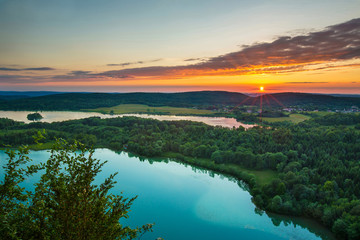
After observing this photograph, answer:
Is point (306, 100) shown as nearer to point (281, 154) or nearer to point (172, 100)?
point (172, 100)

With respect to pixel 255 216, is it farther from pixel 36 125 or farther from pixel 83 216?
pixel 36 125

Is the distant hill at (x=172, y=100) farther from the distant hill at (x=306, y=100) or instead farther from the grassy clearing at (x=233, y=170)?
the grassy clearing at (x=233, y=170)

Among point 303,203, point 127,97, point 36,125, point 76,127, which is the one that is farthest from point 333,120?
point 127,97

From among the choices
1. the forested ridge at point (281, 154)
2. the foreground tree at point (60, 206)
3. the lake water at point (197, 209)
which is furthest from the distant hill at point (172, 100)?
the foreground tree at point (60, 206)

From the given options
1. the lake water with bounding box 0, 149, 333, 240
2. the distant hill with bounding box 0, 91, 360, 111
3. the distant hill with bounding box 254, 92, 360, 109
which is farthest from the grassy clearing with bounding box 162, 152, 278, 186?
the distant hill with bounding box 254, 92, 360, 109

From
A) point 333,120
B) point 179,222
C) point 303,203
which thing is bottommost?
point 179,222

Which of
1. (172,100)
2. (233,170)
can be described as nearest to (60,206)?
(233,170)
